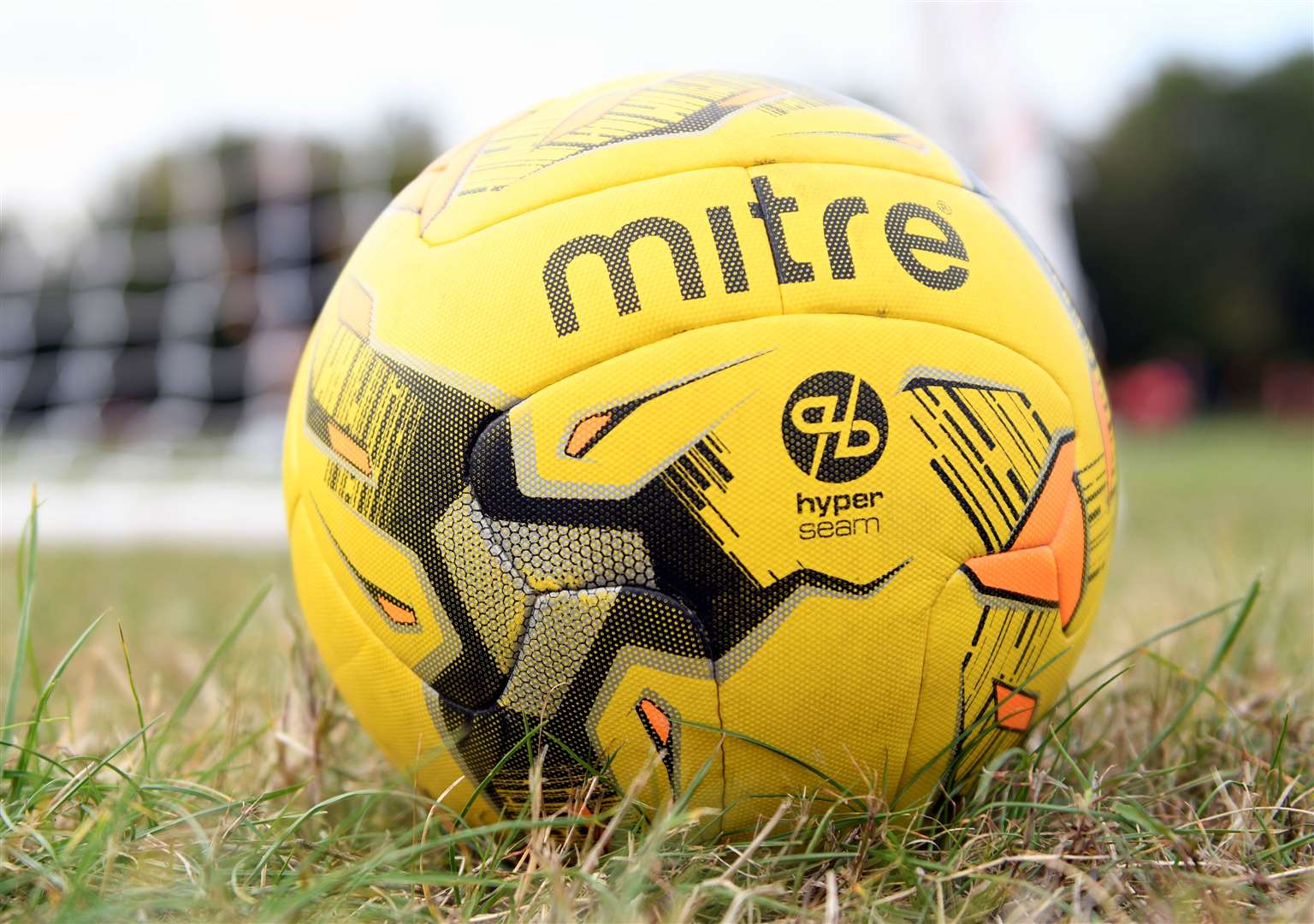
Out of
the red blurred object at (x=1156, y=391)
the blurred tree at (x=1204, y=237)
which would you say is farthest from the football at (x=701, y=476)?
the blurred tree at (x=1204, y=237)

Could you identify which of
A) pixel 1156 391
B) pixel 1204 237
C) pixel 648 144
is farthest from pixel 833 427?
pixel 1204 237

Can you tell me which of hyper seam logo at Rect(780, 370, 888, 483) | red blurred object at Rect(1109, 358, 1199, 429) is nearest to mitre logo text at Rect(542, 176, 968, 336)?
hyper seam logo at Rect(780, 370, 888, 483)

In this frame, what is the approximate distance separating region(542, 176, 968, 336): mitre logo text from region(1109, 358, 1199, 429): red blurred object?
87.2ft

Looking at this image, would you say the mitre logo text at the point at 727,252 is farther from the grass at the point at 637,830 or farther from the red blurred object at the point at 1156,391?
the red blurred object at the point at 1156,391

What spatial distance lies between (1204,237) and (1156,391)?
383 centimetres

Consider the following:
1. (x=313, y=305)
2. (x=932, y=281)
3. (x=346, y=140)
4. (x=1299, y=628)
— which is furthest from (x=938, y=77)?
(x=346, y=140)

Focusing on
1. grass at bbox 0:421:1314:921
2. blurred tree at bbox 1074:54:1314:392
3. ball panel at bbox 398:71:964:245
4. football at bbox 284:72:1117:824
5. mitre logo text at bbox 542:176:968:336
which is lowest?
blurred tree at bbox 1074:54:1314:392

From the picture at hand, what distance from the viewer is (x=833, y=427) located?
1.27 metres

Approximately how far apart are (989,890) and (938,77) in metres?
4.76

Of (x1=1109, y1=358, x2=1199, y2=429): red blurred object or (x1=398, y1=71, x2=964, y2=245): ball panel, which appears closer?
(x1=398, y1=71, x2=964, y2=245): ball panel

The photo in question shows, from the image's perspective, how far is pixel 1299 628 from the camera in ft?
7.62

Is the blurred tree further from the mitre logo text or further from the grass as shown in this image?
the mitre logo text

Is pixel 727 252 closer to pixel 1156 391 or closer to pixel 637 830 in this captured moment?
pixel 637 830

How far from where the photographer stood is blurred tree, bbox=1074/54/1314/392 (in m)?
26.4
